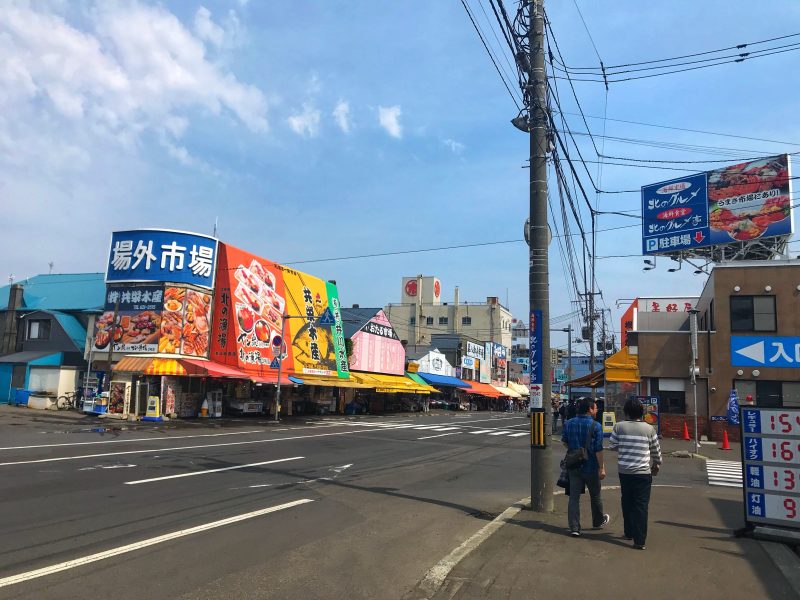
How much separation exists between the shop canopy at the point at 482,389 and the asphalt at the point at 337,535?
49744mm

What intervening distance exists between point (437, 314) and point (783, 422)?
8622cm

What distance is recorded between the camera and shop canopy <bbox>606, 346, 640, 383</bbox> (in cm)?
2730

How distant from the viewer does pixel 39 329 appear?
31.9 m

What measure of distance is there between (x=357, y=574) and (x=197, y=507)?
3675 millimetres

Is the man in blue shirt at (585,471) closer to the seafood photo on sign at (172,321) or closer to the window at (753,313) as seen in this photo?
the window at (753,313)

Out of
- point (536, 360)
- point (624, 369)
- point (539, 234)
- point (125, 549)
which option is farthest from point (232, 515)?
point (624, 369)

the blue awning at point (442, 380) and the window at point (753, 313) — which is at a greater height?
the window at point (753, 313)

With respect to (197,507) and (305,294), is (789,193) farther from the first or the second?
(197,507)

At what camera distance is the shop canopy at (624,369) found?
2730cm

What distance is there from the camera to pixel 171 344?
2792 centimetres

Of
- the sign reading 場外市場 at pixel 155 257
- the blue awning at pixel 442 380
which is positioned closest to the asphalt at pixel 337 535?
the sign reading 場外市場 at pixel 155 257

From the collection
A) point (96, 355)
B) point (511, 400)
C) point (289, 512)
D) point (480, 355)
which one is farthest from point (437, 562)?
point (511, 400)

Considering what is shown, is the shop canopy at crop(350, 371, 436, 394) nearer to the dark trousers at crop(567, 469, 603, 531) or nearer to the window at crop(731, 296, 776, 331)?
the window at crop(731, 296, 776, 331)

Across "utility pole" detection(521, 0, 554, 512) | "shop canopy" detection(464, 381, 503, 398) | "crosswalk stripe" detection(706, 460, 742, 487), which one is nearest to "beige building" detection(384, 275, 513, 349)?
"shop canopy" detection(464, 381, 503, 398)
